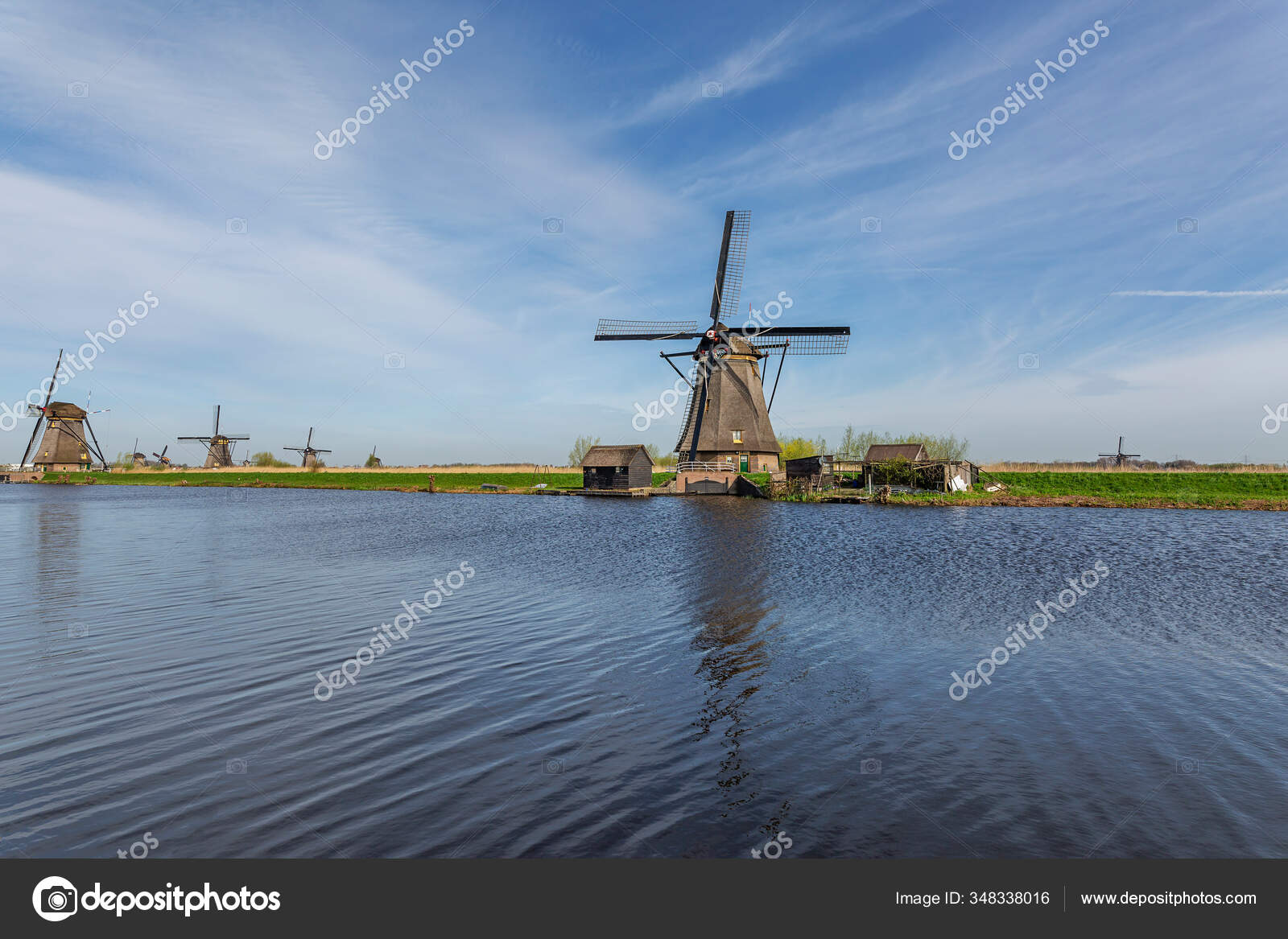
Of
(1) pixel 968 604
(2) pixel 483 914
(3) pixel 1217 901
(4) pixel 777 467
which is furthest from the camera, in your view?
(4) pixel 777 467

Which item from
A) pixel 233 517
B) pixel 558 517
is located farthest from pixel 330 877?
pixel 233 517

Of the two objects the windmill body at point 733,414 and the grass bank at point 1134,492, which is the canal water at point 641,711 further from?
the windmill body at point 733,414

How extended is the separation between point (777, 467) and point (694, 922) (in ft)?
197

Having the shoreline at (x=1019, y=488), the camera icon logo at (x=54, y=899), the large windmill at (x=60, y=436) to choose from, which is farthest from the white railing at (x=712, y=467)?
the large windmill at (x=60, y=436)

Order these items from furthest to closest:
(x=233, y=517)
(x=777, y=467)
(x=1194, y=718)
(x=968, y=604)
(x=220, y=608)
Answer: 1. (x=777, y=467)
2. (x=233, y=517)
3. (x=968, y=604)
4. (x=220, y=608)
5. (x=1194, y=718)

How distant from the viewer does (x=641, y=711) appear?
9.42 m

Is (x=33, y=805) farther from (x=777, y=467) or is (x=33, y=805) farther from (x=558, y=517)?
(x=777, y=467)

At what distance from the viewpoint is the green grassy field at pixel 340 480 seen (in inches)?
3509

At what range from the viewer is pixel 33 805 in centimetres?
639

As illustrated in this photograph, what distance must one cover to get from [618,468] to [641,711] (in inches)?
2352

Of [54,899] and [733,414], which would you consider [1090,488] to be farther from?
[54,899]

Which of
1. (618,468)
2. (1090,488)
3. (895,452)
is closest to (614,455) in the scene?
(618,468)

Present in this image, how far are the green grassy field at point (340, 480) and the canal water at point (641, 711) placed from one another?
6235 centimetres

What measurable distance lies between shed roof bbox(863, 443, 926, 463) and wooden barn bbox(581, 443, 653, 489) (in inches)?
931
